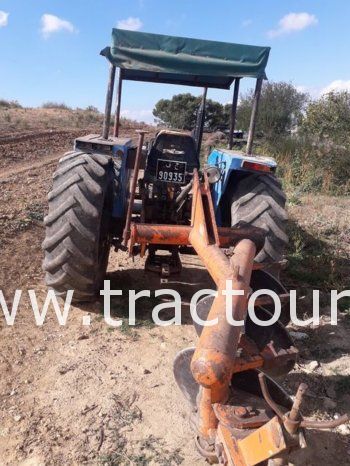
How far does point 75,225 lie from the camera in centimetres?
378

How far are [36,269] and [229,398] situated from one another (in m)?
3.35

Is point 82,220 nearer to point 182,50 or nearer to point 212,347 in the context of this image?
point 182,50

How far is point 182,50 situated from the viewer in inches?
163

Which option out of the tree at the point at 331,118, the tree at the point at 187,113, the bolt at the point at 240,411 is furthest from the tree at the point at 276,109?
the bolt at the point at 240,411

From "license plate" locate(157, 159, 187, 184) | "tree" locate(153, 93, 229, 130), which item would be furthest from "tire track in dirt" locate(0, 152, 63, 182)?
"license plate" locate(157, 159, 187, 184)

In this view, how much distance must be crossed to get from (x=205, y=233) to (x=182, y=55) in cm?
194

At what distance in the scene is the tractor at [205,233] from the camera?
195 cm

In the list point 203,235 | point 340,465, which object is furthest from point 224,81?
point 340,465

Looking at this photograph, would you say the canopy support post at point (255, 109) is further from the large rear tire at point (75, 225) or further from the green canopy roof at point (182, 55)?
the large rear tire at point (75, 225)

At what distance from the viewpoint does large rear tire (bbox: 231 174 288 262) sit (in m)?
3.99

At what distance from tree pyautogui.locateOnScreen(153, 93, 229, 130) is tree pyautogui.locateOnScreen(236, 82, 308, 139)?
182 centimetres

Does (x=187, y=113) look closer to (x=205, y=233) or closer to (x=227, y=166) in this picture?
(x=227, y=166)

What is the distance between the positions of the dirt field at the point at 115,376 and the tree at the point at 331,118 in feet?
22.7

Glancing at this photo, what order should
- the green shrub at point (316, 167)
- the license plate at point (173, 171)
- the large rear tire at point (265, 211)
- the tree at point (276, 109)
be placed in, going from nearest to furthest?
the large rear tire at point (265, 211) < the license plate at point (173, 171) < the green shrub at point (316, 167) < the tree at point (276, 109)
